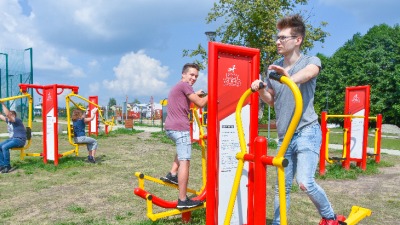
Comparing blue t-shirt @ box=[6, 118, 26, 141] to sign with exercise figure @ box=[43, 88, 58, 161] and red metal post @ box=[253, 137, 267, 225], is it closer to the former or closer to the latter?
sign with exercise figure @ box=[43, 88, 58, 161]

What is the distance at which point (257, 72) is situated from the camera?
3428mm

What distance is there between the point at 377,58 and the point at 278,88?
105 feet

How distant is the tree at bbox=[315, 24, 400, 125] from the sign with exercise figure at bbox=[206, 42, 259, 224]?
28.7 m

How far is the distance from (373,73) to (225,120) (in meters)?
31.5

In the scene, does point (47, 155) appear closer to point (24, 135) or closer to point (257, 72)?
point (24, 135)

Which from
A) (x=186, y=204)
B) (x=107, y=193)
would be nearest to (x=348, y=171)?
(x=107, y=193)

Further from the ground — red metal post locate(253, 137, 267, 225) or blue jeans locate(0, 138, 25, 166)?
red metal post locate(253, 137, 267, 225)

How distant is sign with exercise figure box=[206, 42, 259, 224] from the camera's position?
10.3 feet

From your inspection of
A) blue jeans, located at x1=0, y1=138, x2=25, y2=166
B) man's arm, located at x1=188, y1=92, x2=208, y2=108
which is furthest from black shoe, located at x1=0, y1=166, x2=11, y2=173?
man's arm, located at x1=188, y1=92, x2=208, y2=108

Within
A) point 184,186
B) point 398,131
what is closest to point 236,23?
point 398,131

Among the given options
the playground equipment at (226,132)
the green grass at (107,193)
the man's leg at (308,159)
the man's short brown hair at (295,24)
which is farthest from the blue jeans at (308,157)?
the green grass at (107,193)

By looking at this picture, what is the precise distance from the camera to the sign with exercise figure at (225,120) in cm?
312

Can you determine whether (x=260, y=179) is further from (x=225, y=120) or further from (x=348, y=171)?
(x=348, y=171)

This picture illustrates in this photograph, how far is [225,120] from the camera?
10.7 ft
